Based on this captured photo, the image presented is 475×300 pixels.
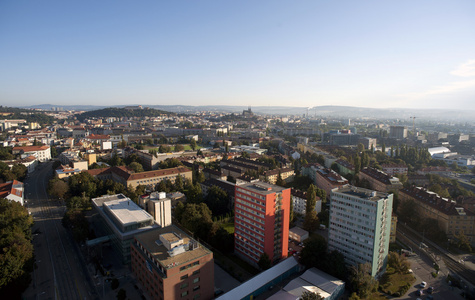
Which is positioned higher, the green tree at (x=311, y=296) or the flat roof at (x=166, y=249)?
the flat roof at (x=166, y=249)

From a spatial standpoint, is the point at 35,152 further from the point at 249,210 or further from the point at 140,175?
the point at 249,210

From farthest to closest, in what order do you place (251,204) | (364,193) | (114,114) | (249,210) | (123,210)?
(114,114) → (123,210) → (249,210) → (251,204) → (364,193)

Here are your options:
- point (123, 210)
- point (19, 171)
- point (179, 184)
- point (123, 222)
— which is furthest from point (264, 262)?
point (19, 171)

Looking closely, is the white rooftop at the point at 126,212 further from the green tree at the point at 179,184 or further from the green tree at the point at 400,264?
the green tree at the point at 400,264

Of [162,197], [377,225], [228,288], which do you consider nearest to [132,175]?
[162,197]

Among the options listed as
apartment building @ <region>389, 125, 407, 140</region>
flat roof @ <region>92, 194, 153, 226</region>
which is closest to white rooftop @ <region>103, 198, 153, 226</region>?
flat roof @ <region>92, 194, 153, 226</region>

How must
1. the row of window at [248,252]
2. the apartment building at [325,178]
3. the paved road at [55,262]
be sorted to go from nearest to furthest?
the paved road at [55,262]
the row of window at [248,252]
the apartment building at [325,178]

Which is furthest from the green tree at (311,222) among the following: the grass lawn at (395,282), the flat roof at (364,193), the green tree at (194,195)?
the green tree at (194,195)
